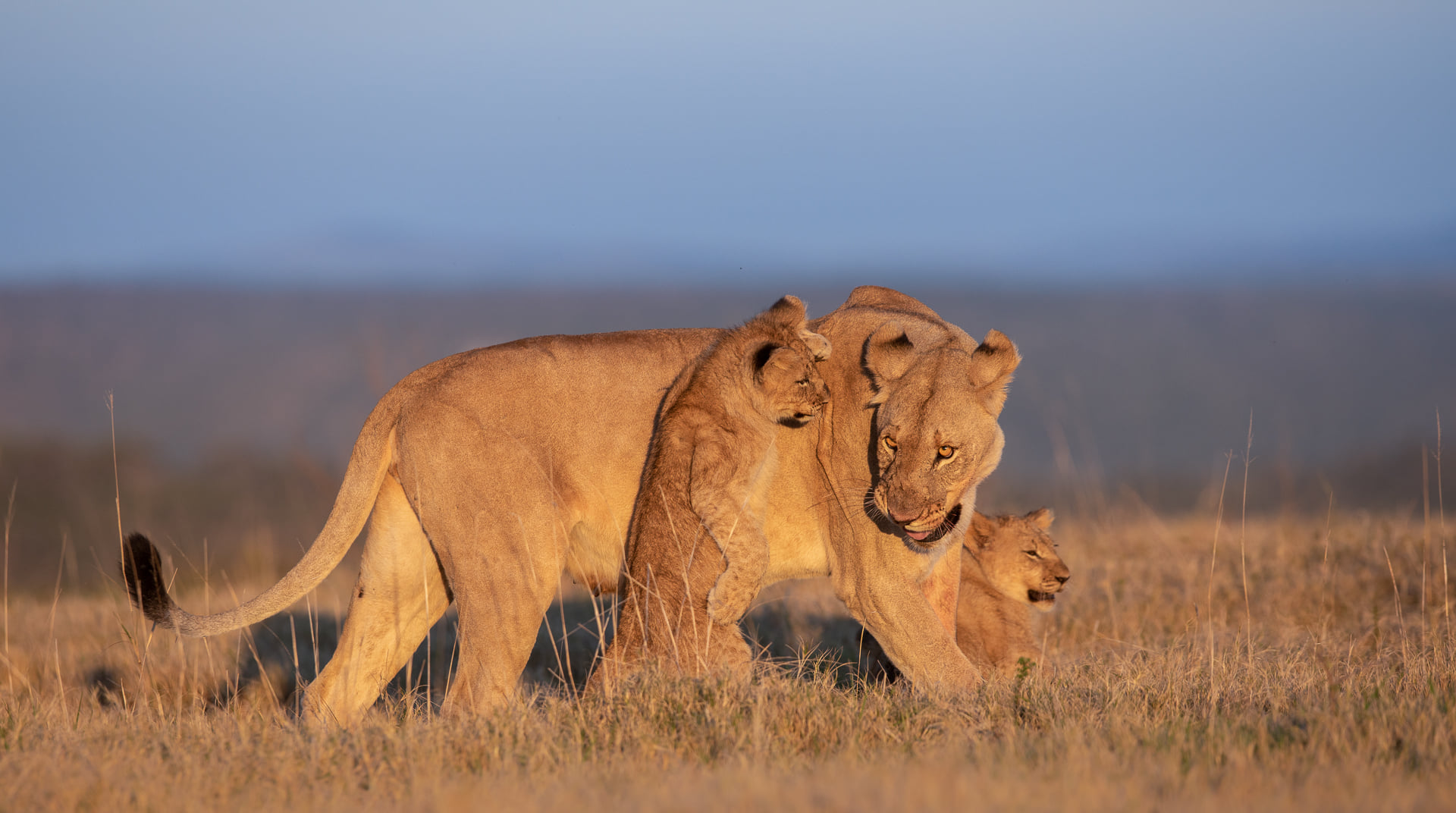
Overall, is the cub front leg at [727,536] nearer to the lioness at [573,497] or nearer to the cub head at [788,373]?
the lioness at [573,497]

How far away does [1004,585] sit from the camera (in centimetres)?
645

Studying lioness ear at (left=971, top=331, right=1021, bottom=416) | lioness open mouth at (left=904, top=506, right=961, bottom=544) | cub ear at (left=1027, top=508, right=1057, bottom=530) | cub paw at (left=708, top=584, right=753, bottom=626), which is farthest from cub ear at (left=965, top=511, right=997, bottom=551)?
cub paw at (left=708, top=584, right=753, bottom=626)

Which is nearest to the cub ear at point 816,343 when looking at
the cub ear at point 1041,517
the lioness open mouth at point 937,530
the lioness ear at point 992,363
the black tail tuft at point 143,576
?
the lioness ear at point 992,363

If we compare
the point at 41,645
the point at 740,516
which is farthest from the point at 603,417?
the point at 41,645

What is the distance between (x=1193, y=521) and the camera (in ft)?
36.2

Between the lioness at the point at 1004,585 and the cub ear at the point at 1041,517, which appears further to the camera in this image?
the cub ear at the point at 1041,517

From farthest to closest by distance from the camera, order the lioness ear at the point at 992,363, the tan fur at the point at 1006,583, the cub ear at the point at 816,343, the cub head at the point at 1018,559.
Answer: the cub head at the point at 1018,559 < the tan fur at the point at 1006,583 < the cub ear at the point at 816,343 < the lioness ear at the point at 992,363

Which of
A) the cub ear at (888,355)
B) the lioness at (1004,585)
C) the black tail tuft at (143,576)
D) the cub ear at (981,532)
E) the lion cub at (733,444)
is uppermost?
the cub ear at (888,355)

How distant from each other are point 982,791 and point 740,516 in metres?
2.19

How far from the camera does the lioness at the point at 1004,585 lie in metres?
6.14

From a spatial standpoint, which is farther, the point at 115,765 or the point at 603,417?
the point at 603,417

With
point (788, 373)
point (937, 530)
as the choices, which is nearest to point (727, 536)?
point (788, 373)

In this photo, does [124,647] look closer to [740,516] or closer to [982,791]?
[740,516]

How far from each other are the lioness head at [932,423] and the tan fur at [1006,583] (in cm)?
115
